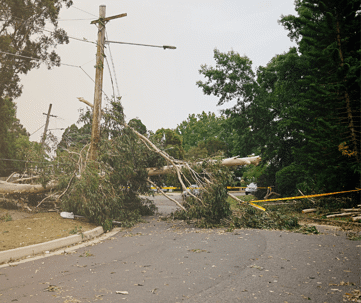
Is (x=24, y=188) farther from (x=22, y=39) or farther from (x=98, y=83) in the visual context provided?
(x=22, y=39)

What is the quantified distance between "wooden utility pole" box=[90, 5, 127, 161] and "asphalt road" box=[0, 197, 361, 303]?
15.3 feet

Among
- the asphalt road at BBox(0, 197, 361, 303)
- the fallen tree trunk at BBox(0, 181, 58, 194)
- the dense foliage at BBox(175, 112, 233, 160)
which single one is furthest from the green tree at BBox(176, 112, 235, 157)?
the asphalt road at BBox(0, 197, 361, 303)

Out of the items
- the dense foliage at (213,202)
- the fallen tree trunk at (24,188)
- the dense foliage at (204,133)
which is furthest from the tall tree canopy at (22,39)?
the dense foliage at (204,133)

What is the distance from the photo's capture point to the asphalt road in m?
3.99

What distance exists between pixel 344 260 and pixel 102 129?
30.7 feet

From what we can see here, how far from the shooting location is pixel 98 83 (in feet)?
38.1

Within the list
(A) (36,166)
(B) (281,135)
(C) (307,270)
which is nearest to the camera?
(C) (307,270)

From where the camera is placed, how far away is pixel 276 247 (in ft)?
21.9

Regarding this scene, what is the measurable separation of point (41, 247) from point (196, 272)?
393 centimetres

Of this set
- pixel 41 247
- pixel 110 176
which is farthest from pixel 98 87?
pixel 41 247

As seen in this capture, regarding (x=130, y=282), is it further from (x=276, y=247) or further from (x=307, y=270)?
(x=276, y=247)

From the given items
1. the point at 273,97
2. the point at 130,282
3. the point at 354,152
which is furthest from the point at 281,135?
the point at 130,282

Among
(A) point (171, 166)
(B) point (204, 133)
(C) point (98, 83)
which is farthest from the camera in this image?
(B) point (204, 133)

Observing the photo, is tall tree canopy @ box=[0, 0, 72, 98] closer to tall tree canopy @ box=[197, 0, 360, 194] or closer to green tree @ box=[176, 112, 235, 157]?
tall tree canopy @ box=[197, 0, 360, 194]
